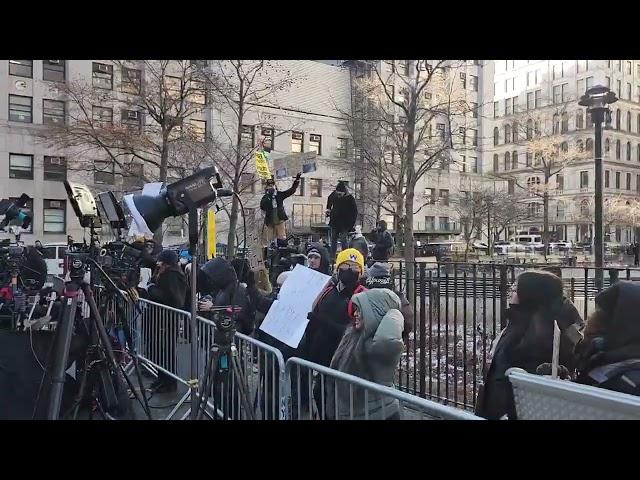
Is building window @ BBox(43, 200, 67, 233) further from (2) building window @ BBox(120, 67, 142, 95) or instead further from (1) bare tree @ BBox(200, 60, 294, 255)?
(1) bare tree @ BBox(200, 60, 294, 255)

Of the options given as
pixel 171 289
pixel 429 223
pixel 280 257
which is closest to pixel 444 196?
pixel 429 223

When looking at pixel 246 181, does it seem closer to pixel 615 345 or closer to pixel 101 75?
pixel 101 75

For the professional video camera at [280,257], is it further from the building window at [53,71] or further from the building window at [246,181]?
the building window at [53,71]

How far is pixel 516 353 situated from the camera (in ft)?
10.7

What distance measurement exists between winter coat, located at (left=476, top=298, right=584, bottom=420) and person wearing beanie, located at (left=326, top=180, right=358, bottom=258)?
3303 mm

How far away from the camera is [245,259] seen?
6586 mm

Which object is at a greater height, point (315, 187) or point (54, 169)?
point (54, 169)

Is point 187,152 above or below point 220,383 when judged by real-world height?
above

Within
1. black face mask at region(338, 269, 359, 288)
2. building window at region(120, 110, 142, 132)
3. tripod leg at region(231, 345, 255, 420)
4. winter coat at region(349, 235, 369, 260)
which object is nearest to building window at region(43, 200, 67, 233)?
building window at region(120, 110, 142, 132)

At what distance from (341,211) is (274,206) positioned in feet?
3.60

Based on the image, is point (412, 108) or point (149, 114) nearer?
point (412, 108)
